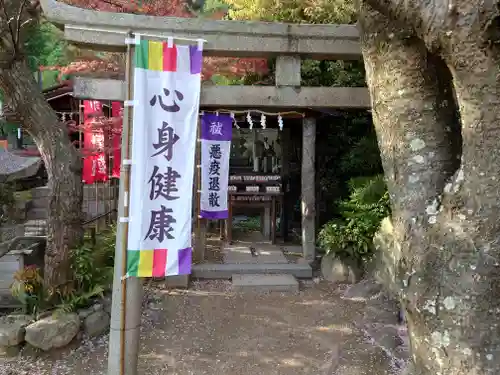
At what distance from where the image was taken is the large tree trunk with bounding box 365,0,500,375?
220cm

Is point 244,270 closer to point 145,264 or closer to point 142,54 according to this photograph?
point 145,264

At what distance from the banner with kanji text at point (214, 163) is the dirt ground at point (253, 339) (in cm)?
154

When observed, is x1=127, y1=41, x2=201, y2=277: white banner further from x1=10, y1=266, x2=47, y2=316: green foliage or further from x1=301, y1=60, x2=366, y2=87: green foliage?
x1=301, y1=60, x2=366, y2=87: green foliage

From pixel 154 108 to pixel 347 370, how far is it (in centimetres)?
324

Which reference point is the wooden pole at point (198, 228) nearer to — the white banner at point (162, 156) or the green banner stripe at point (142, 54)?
the white banner at point (162, 156)

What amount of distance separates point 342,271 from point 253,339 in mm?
2505

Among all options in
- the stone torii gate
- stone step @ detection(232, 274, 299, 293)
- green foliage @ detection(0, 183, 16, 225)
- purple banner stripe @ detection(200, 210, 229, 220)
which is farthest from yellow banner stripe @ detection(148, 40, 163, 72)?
green foliage @ detection(0, 183, 16, 225)

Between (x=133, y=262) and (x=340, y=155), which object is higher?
(x=340, y=155)

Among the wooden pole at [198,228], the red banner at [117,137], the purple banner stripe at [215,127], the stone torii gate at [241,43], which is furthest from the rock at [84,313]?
the red banner at [117,137]

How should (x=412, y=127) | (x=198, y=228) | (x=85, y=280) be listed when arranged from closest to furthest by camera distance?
1. (x=412, y=127)
2. (x=85, y=280)
3. (x=198, y=228)

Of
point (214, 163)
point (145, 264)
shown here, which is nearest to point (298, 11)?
point (214, 163)

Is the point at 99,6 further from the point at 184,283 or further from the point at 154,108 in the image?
the point at 154,108

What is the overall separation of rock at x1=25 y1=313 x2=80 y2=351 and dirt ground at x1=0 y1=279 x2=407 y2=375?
0.15m

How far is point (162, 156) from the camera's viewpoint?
340 centimetres
